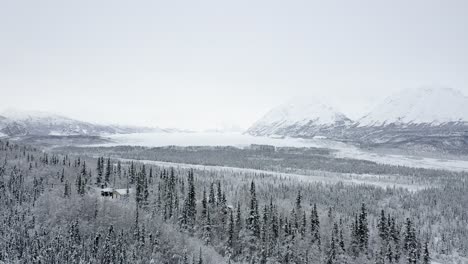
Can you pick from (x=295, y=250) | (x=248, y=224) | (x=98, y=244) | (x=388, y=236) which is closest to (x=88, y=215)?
(x=98, y=244)

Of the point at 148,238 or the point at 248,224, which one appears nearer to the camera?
the point at 148,238

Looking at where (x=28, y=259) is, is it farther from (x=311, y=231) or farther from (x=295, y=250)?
(x=311, y=231)

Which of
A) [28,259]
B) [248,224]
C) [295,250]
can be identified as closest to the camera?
[28,259]

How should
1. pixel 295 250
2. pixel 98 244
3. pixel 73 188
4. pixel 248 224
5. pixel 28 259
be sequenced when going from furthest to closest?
pixel 73 188 < pixel 248 224 < pixel 295 250 < pixel 98 244 < pixel 28 259

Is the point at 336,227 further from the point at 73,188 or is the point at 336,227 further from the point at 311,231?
the point at 73,188

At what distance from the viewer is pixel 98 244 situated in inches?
5709

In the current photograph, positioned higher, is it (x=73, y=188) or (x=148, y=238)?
(x=73, y=188)

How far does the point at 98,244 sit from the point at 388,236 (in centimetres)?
11663

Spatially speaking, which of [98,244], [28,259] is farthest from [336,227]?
[28,259]

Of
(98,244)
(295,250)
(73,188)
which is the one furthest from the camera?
(73,188)

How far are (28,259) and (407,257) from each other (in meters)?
140

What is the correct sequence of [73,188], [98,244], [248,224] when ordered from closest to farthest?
[98,244]
[248,224]
[73,188]

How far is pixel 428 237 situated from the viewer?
17950 centimetres

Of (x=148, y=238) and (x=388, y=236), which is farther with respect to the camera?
Result: (x=388, y=236)
